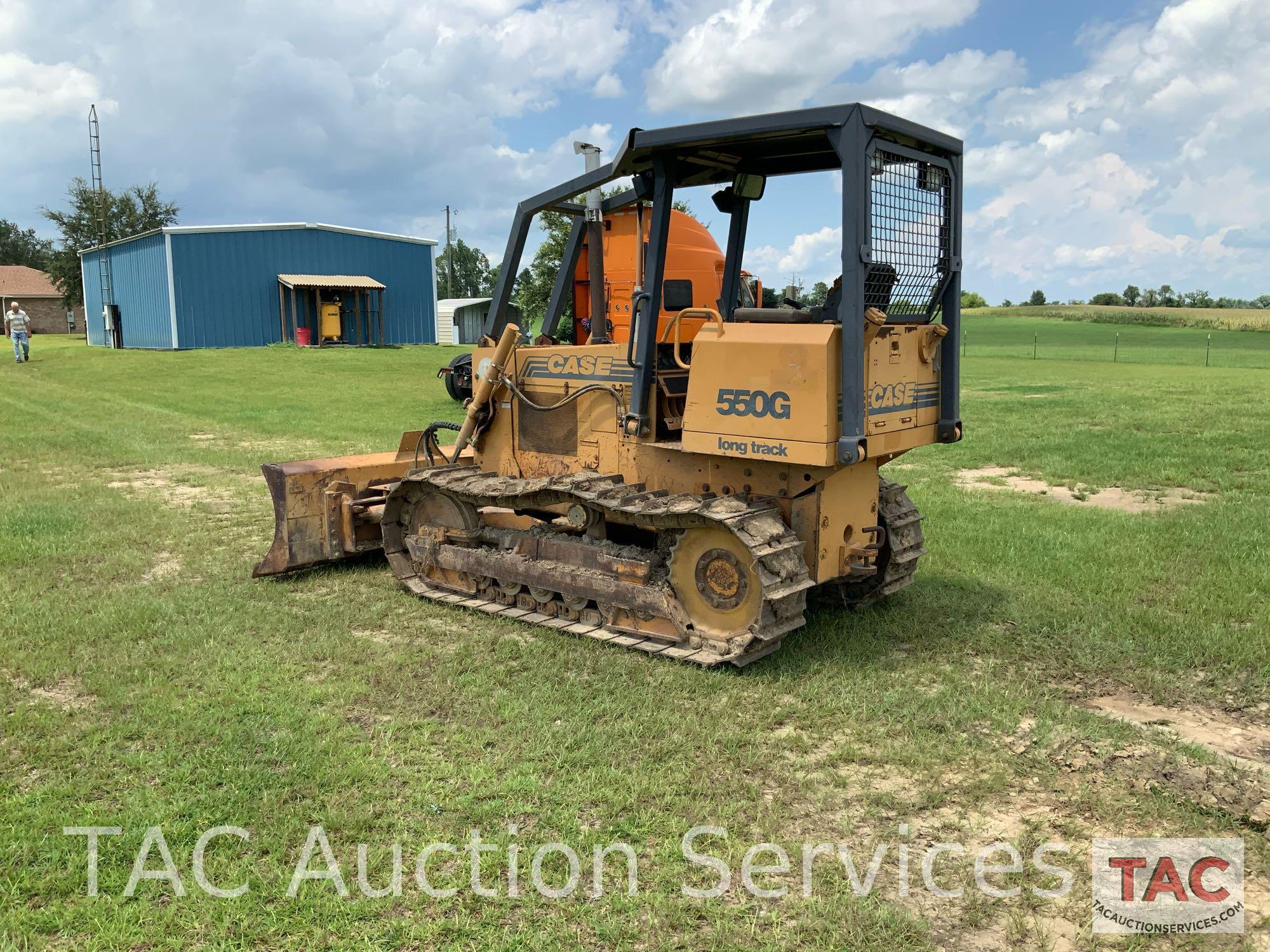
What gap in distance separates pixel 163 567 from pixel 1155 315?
67941mm

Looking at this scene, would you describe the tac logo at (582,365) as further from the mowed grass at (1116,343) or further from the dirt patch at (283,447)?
the mowed grass at (1116,343)

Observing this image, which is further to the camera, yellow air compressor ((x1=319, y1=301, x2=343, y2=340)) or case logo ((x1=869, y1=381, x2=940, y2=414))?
yellow air compressor ((x1=319, y1=301, x2=343, y2=340))

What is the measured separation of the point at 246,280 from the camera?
37062 mm

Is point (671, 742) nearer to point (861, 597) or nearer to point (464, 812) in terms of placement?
point (464, 812)

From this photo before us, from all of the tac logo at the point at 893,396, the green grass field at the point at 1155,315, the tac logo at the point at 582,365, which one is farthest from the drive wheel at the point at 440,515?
the green grass field at the point at 1155,315

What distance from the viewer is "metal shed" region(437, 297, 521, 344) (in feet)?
161

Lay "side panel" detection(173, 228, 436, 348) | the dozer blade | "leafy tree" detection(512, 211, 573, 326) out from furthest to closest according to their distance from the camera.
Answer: "side panel" detection(173, 228, 436, 348) < "leafy tree" detection(512, 211, 573, 326) < the dozer blade

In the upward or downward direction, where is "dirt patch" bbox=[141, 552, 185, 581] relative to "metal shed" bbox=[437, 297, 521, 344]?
downward

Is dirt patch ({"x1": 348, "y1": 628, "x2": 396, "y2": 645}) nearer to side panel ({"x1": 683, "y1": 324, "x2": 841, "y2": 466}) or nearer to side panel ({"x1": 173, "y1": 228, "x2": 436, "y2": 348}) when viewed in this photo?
side panel ({"x1": 683, "y1": 324, "x2": 841, "y2": 466})

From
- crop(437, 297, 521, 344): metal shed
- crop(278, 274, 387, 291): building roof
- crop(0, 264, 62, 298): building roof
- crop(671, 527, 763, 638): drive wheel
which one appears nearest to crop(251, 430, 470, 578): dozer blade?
crop(671, 527, 763, 638): drive wheel

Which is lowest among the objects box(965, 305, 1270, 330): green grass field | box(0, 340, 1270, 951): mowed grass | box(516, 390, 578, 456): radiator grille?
box(0, 340, 1270, 951): mowed grass

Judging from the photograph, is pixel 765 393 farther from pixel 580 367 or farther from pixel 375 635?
pixel 375 635

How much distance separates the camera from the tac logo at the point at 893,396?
19.3 ft

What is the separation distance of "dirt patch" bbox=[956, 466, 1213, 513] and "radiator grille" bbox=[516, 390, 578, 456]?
244 inches
